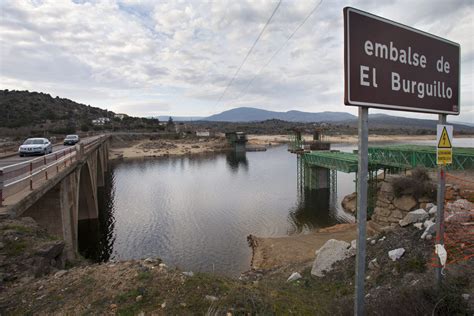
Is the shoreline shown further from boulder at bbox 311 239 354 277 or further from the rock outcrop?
boulder at bbox 311 239 354 277

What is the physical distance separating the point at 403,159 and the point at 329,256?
15134 mm

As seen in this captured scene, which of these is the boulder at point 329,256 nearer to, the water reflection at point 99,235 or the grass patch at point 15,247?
the grass patch at point 15,247

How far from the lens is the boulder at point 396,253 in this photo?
6365 mm

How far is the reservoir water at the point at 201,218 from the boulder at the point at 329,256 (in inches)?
275

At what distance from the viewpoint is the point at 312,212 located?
975 inches

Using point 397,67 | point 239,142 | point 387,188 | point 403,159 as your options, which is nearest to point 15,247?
point 397,67

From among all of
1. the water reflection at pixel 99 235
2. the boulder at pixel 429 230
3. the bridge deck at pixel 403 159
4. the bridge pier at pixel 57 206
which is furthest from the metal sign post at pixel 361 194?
the bridge deck at pixel 403 159

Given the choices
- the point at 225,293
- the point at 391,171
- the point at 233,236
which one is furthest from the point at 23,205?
the point at 391,171

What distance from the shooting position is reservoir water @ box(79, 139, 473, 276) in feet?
55.4

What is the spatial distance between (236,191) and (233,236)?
14.1m

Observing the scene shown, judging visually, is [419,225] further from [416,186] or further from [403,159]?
[403,159]

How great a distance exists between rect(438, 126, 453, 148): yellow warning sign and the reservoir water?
12.4 m

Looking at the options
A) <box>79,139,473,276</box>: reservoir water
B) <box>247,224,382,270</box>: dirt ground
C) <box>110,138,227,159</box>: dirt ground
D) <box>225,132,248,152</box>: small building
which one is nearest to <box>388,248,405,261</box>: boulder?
<box>247,224,382,270</box>: dirt ground

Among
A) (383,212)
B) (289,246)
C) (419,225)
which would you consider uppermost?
(419,225)
